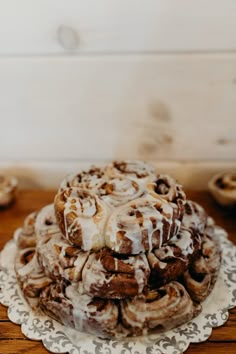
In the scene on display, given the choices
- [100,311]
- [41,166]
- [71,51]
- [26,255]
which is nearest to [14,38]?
[71,51]

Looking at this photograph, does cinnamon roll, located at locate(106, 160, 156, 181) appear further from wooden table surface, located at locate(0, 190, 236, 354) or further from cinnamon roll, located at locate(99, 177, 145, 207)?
wooden table surface, located at locate(0, 190, 236, 354)

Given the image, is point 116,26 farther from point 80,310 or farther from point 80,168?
point 80,310

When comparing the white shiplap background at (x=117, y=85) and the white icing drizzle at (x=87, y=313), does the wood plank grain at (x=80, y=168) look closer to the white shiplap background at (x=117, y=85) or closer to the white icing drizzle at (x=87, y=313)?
the white shiplap background at (x=117, y=85)

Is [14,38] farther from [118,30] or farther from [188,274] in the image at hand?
[188,274]

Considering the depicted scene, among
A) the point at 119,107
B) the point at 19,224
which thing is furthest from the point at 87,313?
the point at 119,107

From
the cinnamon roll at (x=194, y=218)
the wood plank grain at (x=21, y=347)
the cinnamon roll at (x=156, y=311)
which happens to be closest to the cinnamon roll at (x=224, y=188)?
the cinnamon roll at (x=194, y=218)

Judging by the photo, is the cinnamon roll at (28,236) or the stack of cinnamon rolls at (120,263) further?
the cinnamon roll at (28,236)
